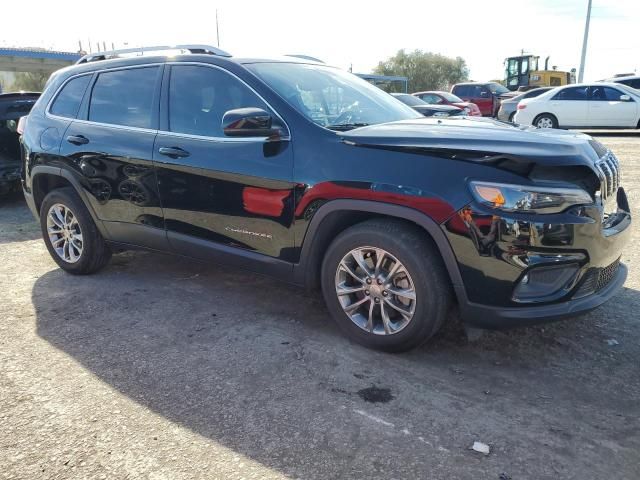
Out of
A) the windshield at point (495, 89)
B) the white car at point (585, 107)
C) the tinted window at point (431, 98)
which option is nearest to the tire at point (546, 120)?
the white car at point (585, 107)

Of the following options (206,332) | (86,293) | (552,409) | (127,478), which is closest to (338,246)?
(206,332)

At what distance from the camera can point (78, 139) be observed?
4367mm

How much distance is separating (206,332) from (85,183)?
1.73 m

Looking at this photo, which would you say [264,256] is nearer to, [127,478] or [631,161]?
[127,478]

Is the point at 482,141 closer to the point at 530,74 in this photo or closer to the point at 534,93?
the point at 534,93

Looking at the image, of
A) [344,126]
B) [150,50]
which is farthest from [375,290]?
[150,50]

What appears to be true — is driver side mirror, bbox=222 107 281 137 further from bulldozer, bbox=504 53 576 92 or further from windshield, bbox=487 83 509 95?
bulldozer, bbox=504 53 576 92

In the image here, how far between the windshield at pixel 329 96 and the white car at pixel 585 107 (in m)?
12.6

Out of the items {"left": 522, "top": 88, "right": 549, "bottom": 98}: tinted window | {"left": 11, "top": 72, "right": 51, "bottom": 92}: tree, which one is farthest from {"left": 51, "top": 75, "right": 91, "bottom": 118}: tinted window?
{"left": 11, "top": 72, "right": 51, "bottom": 92}: tree

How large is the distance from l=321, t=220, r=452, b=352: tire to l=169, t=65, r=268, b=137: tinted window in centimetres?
112

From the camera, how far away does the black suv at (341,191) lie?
274 cm

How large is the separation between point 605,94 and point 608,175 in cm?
1406

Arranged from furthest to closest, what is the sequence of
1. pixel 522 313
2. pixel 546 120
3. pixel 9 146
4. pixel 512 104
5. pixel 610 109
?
pixel 512 104 < pixel 546 120 < pixel 610 109 < pixel 9 146 < pixel 522 313

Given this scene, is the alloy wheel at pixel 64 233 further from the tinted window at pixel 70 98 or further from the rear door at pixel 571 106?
the rear door at pixel 571 106
